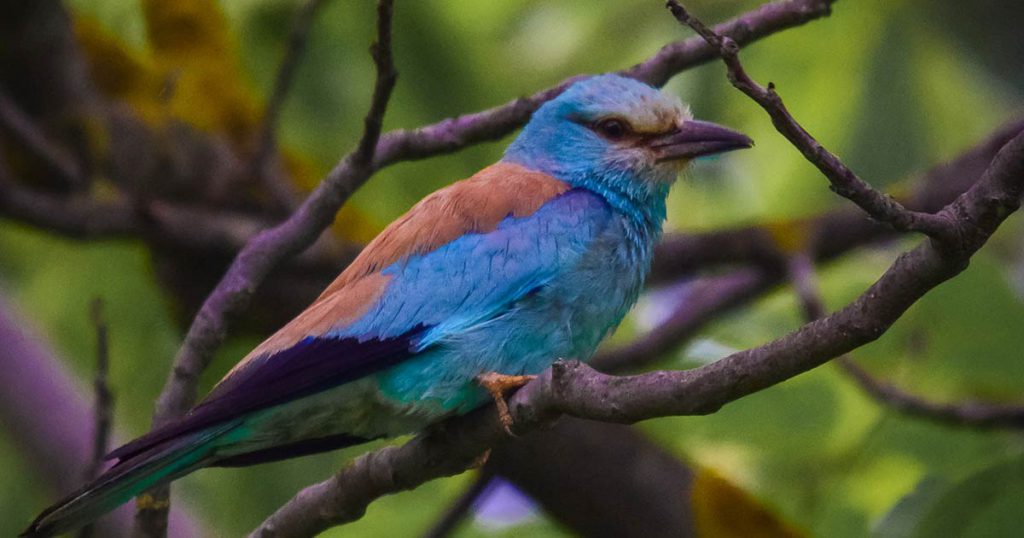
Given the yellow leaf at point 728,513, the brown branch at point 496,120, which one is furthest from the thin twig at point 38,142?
the yellow leaf at point 728,513

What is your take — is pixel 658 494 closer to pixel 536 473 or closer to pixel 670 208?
pixel 536 473

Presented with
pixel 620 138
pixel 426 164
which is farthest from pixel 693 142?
pixel 426 164

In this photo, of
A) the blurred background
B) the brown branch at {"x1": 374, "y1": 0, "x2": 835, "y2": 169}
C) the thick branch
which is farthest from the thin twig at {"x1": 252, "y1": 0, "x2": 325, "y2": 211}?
the thick branch

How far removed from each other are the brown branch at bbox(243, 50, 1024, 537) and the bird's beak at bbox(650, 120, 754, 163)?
4.26ft

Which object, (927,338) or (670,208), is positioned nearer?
(927,338)

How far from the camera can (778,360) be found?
2.56 m

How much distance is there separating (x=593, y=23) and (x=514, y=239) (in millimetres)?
2444

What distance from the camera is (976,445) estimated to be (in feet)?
16.1

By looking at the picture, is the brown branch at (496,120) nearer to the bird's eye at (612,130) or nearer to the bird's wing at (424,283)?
the bird's wing at (424,283)

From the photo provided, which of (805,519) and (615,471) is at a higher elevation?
(615,471)

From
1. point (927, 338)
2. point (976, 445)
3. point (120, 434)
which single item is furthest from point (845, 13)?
point (120, 434)

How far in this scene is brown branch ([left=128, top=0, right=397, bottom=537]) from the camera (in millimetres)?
3777

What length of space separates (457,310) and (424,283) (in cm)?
13

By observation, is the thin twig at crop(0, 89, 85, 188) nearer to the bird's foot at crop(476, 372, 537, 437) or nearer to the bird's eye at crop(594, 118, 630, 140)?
the bird's eye at crop(594, 118, 630, 140)
